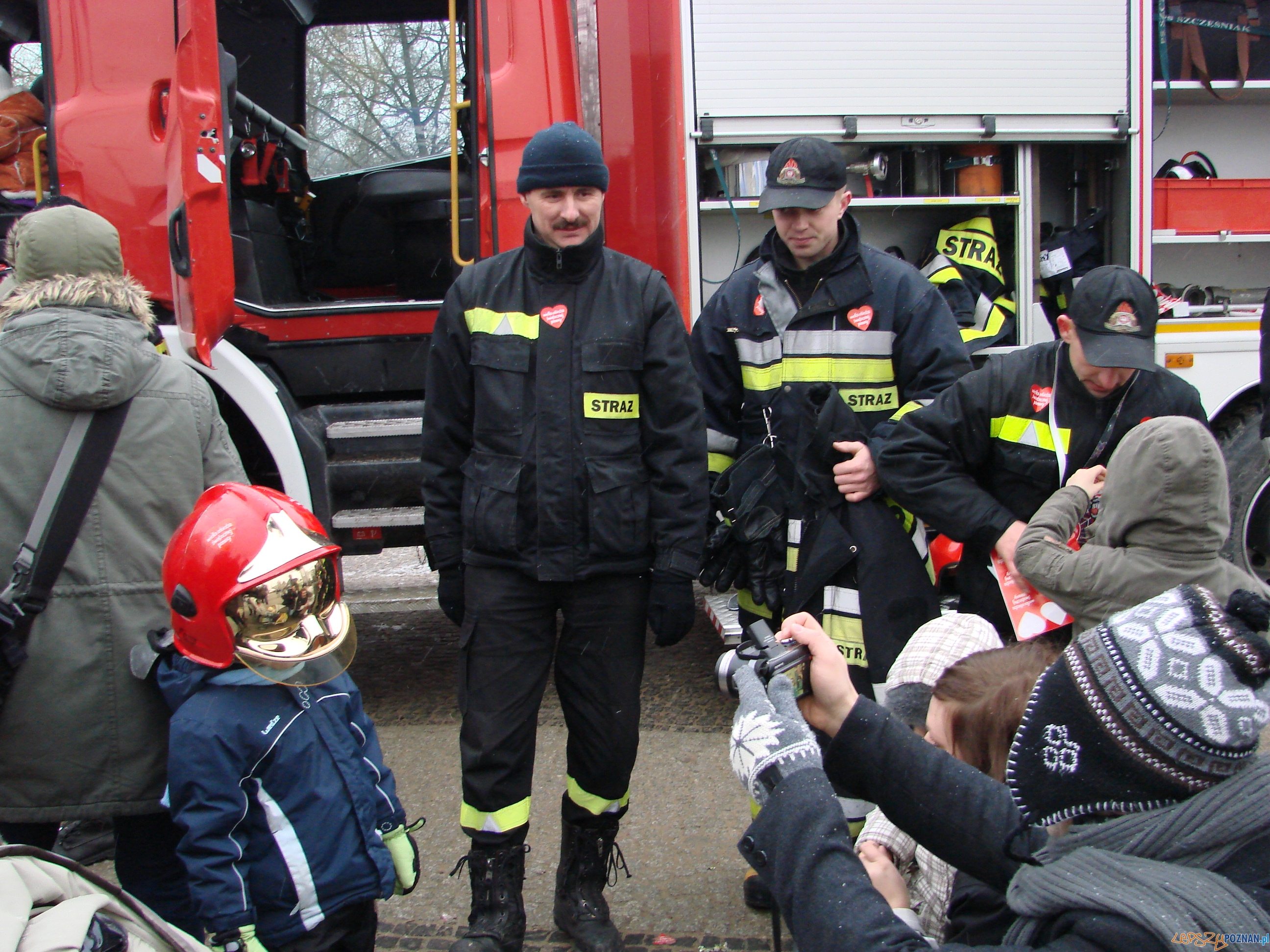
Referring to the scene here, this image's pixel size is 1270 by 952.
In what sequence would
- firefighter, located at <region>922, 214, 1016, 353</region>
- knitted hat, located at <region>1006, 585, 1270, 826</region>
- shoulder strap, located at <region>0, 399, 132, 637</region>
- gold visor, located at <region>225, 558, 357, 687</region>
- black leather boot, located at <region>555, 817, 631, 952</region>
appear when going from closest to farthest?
1. knitted hat, located at <region>1006, 585, 1270, 826</region>
2. gold visor, located at <region>225, 558, 357, 687</region>
3. shoulder strap, located at <region>0, 399, 132, 637</region>
4. black leather boot, located at <region>555, 817, 631, 952</region>
5. firefighter, located at <region>922, 214, 1016, 353</region>

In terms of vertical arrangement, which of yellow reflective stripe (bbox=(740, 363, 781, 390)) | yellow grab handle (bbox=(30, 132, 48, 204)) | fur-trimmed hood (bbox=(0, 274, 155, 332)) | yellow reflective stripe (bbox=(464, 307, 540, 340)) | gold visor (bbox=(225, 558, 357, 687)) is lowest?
gold visor (bbox=(225, 558, 357, 687))

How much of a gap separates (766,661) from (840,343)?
55.5 inches

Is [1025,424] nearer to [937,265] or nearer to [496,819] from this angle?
[496,819]

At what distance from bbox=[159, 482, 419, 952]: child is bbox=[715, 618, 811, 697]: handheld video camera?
75 centimetres

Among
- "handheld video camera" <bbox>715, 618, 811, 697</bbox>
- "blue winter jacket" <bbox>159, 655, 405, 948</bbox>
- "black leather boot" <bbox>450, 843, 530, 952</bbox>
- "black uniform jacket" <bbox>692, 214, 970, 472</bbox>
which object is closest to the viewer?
"handheld video camera" <bbox>715, 618, 811, 697</bbox>

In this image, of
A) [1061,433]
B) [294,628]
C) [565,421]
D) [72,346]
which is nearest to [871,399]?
[1061,433]

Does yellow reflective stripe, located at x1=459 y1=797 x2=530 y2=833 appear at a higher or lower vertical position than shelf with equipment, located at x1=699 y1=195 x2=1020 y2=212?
lower

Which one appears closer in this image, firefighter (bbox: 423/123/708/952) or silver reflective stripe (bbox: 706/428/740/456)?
firefighter (bbox: 423/123/708/952)

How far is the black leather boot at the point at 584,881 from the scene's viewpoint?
7.50 ft

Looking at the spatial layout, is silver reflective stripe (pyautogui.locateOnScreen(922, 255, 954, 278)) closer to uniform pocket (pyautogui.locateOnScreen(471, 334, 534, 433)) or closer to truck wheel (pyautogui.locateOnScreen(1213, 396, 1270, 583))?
truck wheel (pyautogui.locateOnScreen(1213, 396, 1270, 583))

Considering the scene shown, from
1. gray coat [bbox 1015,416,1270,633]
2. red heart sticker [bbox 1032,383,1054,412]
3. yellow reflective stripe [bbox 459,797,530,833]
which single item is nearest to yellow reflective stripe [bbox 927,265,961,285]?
red heart sticker [bbox 1032,383,1054,412]

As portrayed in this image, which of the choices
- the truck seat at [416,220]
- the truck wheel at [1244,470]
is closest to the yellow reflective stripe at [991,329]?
the truck wheel at [1244,470]

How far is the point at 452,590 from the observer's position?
7.86 feet

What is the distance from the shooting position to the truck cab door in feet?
9.89
